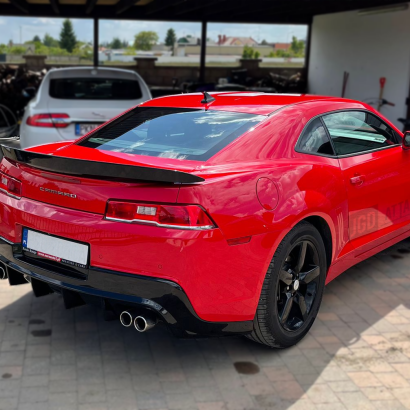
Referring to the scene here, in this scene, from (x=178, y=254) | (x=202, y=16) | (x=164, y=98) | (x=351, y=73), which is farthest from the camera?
(x=202, y=16)

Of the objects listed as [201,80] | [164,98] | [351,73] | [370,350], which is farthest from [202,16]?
[370,350]

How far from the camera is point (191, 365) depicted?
A: 3363mm

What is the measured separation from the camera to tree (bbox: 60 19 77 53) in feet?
54.6

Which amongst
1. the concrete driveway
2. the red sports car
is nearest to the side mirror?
the red sports car

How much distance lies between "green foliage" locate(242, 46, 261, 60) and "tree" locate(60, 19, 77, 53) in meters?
5.00

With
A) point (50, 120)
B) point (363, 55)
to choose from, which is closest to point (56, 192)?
point (50, 120)

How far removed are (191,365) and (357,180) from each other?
1.61 metres

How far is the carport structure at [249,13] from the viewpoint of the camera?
13.2 m

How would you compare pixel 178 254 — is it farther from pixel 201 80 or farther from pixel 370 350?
pixel 201 80

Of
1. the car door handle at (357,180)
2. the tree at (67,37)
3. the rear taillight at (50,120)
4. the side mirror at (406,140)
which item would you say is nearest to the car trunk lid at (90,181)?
the car door handle at (357,180)

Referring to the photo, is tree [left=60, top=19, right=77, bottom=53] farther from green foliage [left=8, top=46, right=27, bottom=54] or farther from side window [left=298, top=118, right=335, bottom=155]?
side window [left=298, top=118, right=335, bottom=155]

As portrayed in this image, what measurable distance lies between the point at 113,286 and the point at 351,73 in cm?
1331

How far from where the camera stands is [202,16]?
17266mm

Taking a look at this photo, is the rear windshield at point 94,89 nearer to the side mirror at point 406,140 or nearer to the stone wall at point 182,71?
the side mirror at point 406,140
